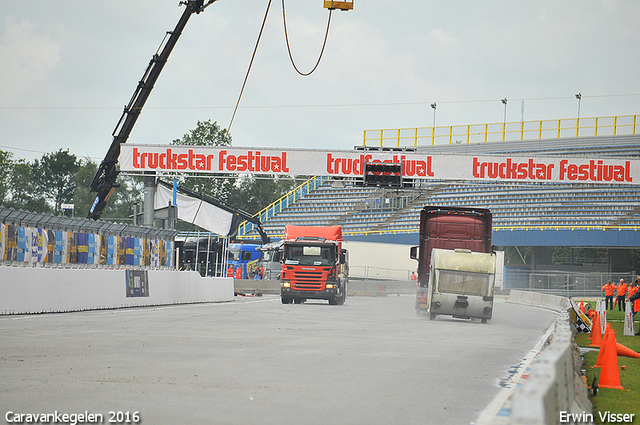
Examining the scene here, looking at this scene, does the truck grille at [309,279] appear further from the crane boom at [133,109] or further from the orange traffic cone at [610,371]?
the orange traffic cone at [610,371]

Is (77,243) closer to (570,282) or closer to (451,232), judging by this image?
(451,232)

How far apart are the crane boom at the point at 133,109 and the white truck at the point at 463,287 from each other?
16.3 m

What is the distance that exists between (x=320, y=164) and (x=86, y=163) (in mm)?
91547

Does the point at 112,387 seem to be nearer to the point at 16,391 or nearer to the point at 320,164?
the point at 16,391

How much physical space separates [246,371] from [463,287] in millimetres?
15247

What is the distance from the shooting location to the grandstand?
56.5 meters

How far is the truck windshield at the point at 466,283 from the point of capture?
79.2ft

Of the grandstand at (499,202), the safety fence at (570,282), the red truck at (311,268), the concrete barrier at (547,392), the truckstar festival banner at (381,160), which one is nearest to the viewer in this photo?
the concrete barrier at (547,392)

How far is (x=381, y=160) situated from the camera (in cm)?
3825

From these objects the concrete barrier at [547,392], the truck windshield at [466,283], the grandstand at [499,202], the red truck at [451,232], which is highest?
the grandstand at [499,202]

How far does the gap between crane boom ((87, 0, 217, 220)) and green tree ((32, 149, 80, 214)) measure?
77231 mm

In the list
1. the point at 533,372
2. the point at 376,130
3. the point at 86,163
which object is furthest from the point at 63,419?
the point at 86,163

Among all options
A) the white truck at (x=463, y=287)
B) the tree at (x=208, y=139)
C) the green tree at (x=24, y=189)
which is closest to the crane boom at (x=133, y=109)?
the white truck at (x=463, y=287)

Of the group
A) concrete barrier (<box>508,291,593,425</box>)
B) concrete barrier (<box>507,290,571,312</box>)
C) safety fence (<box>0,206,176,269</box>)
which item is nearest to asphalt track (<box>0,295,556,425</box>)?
concrete barrier (<box>508,291,593,425</box>)
